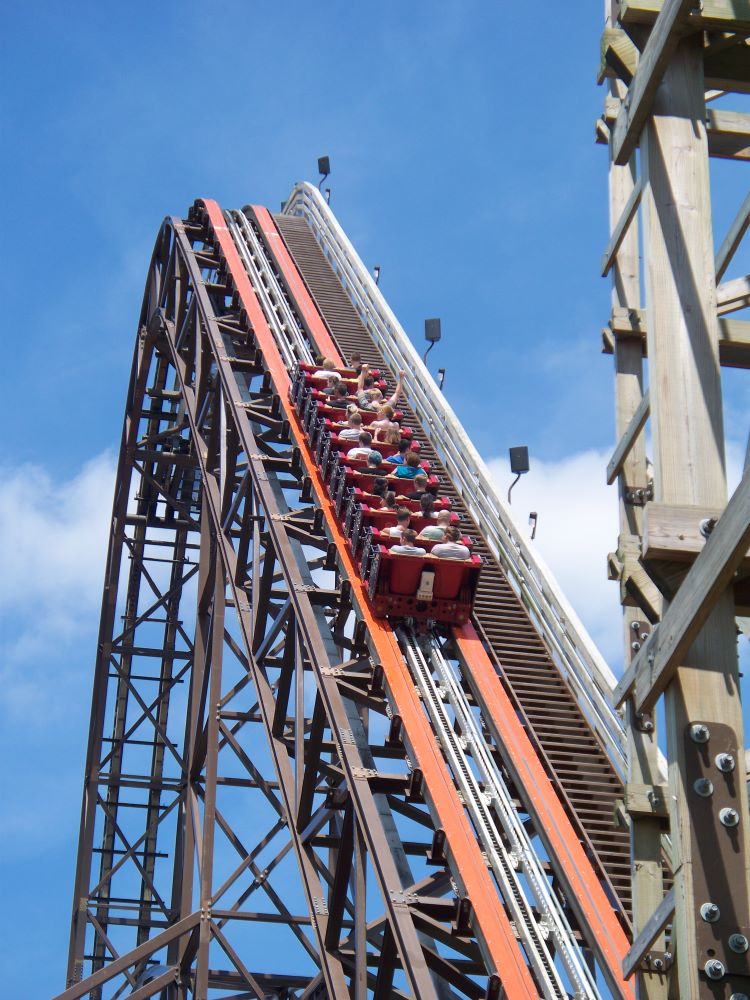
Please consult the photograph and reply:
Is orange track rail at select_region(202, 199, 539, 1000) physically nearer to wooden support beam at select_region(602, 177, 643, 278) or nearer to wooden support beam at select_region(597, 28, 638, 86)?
wooden support beam at select_region(602, 177, 643, 278)

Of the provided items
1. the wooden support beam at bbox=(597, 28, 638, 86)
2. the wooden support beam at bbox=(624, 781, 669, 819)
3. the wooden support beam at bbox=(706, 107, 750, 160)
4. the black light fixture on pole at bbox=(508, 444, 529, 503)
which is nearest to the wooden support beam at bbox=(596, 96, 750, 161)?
the wooden support beam at bbox=(706, 107, 750, 160)

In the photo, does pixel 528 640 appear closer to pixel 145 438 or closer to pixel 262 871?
pixel 262 871

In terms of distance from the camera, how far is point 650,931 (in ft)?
16.8

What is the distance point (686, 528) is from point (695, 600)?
0.31 m

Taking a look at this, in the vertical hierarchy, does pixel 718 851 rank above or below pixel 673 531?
below

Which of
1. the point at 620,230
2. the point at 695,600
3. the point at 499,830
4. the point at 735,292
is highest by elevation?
the point at 620,230

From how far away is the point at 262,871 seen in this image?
15.6 meters

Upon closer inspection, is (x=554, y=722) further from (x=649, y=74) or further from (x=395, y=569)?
(x=649, y=74)

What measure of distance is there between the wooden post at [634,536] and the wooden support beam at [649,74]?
0.88m

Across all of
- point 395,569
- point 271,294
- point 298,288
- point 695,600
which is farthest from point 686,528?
point 298,288

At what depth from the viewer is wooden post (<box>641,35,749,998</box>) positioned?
15.4 feet

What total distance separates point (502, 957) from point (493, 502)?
7.26 meters

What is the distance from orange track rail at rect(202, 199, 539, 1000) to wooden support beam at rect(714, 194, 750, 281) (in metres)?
4.88

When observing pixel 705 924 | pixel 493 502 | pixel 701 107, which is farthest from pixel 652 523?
pixel 493 502
